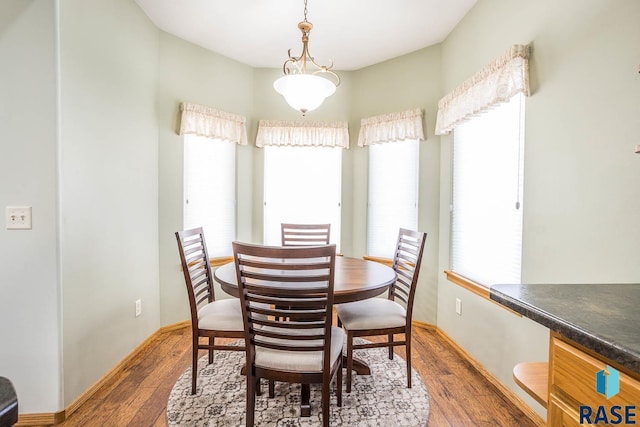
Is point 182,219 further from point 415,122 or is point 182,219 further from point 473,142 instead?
point 473,142

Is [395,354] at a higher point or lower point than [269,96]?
lower

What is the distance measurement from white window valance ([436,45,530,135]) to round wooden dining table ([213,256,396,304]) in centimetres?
132

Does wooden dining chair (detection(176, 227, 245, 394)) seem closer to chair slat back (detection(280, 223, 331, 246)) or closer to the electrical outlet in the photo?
chair slat back (detection(280, 223, 331, 246))

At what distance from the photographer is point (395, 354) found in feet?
8.26

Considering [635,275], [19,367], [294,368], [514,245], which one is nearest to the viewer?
[635,275]

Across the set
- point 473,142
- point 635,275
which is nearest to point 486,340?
point 635,275

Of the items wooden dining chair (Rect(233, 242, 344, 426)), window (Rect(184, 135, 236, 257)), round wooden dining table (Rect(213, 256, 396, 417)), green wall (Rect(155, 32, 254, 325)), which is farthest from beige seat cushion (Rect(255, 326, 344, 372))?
window (Rect(184, 135, 236, 257))


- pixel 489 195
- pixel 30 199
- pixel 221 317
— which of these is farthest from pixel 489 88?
pixel 30 199

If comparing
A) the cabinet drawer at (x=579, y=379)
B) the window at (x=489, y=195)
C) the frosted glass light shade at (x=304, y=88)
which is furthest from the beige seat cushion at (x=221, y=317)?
the window at (x=489, y=195)

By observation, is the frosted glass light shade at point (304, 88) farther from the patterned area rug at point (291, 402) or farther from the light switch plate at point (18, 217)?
the patterned area rug at point (291, 402)

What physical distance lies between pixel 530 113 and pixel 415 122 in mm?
1301

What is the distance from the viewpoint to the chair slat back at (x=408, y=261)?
2021mm

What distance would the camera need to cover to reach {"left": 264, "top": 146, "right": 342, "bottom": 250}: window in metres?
3.55

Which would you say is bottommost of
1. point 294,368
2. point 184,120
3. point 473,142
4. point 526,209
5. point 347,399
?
point 347,399
